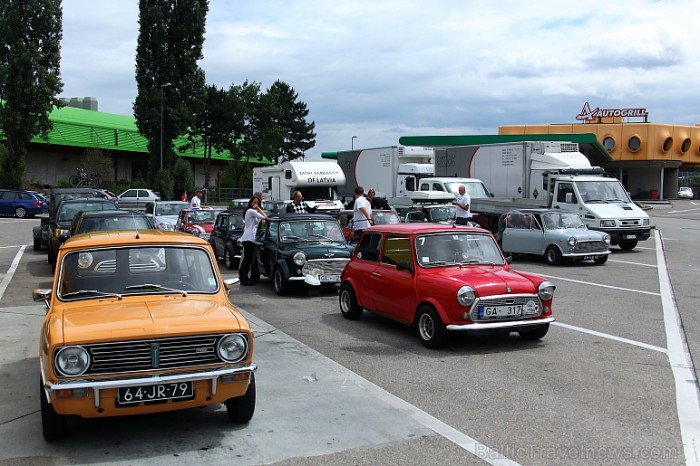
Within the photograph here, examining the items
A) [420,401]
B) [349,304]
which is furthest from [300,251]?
[420,401]

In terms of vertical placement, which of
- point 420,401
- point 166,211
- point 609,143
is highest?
point 609,143

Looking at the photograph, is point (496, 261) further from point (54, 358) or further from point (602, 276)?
point (602, 276)

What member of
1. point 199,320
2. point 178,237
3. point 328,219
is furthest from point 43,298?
point 328,219

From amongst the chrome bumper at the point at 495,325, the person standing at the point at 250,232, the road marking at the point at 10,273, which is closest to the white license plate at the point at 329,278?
the person standing at the point at 250,232

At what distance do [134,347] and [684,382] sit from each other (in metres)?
5.50

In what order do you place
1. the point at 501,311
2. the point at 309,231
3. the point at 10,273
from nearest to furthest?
the point at 501,311, the point at 309,231, the point at 10,273

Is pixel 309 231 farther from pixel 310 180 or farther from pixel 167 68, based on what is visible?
pixel 167 68

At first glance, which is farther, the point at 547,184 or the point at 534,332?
the point at 547,184

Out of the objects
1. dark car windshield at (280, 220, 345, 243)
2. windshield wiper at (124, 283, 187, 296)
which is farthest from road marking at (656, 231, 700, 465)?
dark car windshield at (280, 220, 345, 243)

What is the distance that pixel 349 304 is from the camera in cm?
1091

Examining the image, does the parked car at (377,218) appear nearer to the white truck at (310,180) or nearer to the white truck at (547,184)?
the white truck at (547,184)

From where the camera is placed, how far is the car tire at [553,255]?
60.0 ft

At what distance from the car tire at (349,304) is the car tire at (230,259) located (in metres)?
6.80

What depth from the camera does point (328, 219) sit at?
14.6 metres
